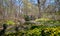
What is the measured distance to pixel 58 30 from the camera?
5410 millimetres

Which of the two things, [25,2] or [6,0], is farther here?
[25,2]

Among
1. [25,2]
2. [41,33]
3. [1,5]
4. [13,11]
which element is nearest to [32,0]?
[25,2]

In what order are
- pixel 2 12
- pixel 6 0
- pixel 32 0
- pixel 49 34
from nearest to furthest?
pixel 49 34
pixel 2 12
pixel 6 0
pixel 32 0

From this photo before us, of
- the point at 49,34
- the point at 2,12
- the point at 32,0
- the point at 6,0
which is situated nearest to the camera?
the point at 49,34

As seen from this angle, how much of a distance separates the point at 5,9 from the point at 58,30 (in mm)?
18182

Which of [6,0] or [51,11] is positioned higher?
[6,0]

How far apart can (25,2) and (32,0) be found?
125 cm

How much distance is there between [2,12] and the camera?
71.4 feet

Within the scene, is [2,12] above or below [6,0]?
below

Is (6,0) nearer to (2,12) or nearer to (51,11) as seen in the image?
(2,12)

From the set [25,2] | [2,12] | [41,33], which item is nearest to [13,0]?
[2,12]

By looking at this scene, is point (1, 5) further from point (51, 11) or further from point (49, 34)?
Answer: point (49, 34)

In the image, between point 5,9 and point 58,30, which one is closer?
point 58,30

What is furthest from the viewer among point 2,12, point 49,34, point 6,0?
point 6,0
